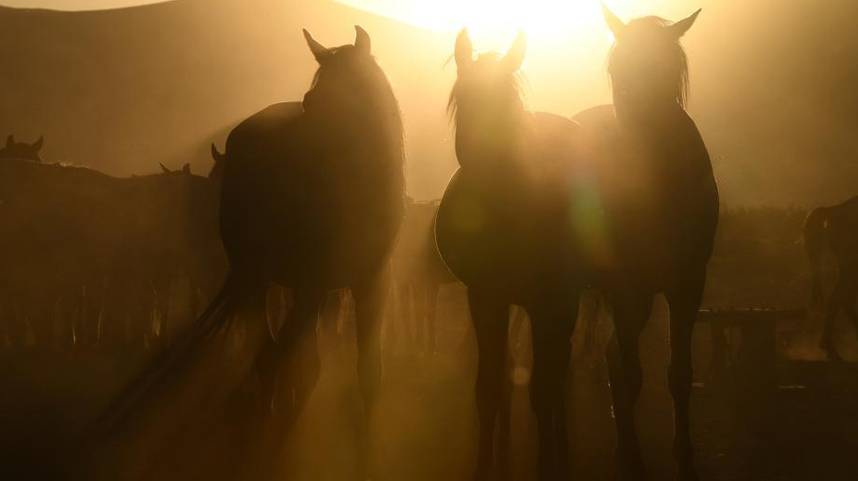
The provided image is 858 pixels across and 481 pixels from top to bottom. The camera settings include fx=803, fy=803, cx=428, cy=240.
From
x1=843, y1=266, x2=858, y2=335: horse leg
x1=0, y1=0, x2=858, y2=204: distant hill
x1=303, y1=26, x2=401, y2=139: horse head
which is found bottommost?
x1=843, y1=266, x2=858, y2=335: horse leg

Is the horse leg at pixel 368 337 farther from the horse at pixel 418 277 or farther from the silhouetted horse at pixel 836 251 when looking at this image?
the silhouetted horse at pixel 836 251

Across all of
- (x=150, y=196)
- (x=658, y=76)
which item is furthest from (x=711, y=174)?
(x=150, y=196)

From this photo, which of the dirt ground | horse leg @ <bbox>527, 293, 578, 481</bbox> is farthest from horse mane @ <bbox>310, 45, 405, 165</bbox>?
the dirt ground

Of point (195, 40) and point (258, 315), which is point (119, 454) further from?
point (195, 40)

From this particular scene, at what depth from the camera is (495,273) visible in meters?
4.88

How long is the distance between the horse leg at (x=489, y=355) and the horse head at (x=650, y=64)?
1755 millimetres

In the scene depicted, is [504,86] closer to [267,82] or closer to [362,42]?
[362,42]

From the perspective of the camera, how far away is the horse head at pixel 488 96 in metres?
4.89

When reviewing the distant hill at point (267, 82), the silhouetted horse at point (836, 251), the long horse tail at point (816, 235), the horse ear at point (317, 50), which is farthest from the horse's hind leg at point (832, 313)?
the distant hill at point (267, 82)

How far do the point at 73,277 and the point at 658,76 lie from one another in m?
15.1

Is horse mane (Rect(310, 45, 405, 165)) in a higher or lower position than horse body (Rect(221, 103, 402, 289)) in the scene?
higher

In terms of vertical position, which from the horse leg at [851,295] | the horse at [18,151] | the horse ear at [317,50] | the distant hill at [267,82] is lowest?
the horse leg at [851,295]

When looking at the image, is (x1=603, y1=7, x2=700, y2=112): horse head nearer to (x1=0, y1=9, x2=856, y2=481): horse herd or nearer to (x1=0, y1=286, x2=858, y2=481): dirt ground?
(x1=0, y1=9, x2=856, y2=481): horse herd

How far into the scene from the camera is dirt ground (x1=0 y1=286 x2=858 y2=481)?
17.8 ft
